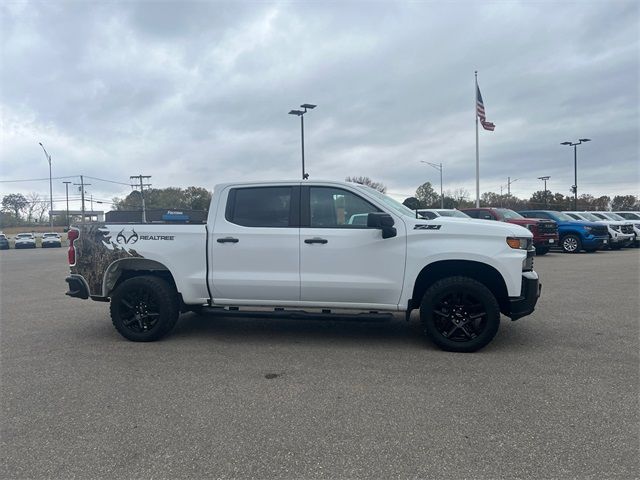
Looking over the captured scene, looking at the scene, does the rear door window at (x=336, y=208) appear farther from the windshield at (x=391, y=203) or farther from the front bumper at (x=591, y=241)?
the front bumper at (x=591, y=241)

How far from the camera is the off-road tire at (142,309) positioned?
5.74 meters

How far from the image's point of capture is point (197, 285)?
567 cm

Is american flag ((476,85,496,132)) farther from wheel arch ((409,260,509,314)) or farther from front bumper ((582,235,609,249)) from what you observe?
wheel arch ((409,260,509,314))

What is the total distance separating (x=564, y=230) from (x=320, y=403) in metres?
18.4

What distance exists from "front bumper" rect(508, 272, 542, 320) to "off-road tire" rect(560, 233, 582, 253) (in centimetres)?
1587

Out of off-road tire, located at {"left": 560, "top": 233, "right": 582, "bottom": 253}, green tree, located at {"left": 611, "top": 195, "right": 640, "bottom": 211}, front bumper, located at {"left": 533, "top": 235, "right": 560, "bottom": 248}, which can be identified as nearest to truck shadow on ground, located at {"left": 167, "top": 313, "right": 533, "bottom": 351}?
front bumper, located at {"left": 533, "top": 235, "right": 560, "bottom": 248}

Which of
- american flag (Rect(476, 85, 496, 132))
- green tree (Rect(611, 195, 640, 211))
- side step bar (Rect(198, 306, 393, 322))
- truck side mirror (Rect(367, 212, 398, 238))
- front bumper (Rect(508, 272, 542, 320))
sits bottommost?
side step bar (Rect(198, 306, 393, 322))

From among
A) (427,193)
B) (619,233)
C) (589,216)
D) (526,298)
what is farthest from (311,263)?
(427,193)

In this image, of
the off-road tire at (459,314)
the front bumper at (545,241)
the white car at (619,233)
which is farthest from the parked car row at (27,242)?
the off-road tire at (459,314)

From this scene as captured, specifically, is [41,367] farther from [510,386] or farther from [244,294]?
[510,386]

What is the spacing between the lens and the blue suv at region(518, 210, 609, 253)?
1866 cm

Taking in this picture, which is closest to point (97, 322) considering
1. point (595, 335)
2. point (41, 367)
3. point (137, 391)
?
point (41, 367)

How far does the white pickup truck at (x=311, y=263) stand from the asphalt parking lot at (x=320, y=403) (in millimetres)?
484

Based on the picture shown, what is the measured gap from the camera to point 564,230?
1916cm
